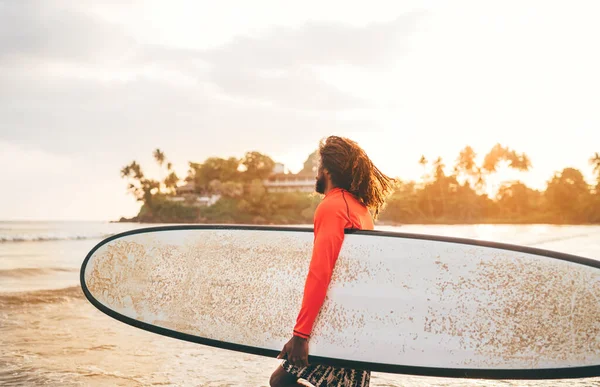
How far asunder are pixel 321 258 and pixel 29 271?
10346 mm

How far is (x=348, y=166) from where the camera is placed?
1702 millimetres

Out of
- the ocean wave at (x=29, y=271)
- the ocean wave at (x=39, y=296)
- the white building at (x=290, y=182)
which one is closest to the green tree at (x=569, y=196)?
the white building at (x=290, y=182)

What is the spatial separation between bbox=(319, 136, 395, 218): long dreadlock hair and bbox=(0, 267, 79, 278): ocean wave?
9491 millimetres

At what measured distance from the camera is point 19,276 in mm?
9344

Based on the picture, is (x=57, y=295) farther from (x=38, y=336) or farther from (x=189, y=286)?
(x=189, y=286)

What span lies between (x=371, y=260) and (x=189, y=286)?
36.5 inches

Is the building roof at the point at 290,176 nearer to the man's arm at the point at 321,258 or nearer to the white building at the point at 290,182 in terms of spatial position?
the white building at the point at 290,182

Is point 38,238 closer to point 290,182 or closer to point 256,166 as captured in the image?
point 256,166

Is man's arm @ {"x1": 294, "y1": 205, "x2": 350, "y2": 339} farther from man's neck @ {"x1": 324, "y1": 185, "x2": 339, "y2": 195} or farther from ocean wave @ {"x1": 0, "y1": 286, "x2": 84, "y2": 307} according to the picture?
ocean wave @ {"x1": 0, "y1": 286, "x2": 84, "y2": 307}

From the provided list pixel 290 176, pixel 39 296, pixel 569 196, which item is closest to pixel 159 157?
pixel 290 176

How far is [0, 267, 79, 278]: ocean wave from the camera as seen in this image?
9509 millimetres

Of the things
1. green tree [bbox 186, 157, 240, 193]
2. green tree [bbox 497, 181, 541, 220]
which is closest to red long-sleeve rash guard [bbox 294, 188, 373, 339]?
green tree [bbox 497, 181, 541, 220]

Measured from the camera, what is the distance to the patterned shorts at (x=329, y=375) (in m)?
1.75

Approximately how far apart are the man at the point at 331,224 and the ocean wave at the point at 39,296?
225 inches
